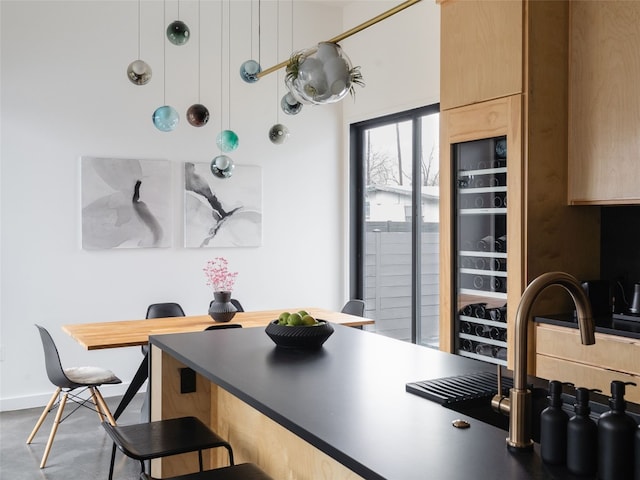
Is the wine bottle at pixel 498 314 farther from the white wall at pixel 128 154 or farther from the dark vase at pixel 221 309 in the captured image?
the white wall at pixel 128 154

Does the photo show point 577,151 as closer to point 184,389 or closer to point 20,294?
point 184,389

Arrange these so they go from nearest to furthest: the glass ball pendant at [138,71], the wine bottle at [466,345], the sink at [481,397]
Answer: the sink at [481,397], the wine bottle at [466,345], the glass ball pendant at [138,71]

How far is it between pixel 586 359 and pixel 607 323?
0.70ft

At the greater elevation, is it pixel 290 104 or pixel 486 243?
pixel 290 104

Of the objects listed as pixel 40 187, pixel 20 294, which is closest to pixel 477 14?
pixel 40 187

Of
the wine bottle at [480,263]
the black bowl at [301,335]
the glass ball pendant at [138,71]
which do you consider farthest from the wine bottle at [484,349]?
the glass ball pendant at [138,71]

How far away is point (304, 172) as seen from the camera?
6117 mm

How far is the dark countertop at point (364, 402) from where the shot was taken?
50.8 inches

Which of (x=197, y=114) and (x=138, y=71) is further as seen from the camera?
(x=197, y=114)

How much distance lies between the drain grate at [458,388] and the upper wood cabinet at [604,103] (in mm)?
1841

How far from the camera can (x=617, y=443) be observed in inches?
45.8

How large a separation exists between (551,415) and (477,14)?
2.97 m

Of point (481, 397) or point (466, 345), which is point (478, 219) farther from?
point (481, 397)

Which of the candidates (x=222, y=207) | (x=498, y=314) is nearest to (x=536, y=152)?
(x=498, y=314)
